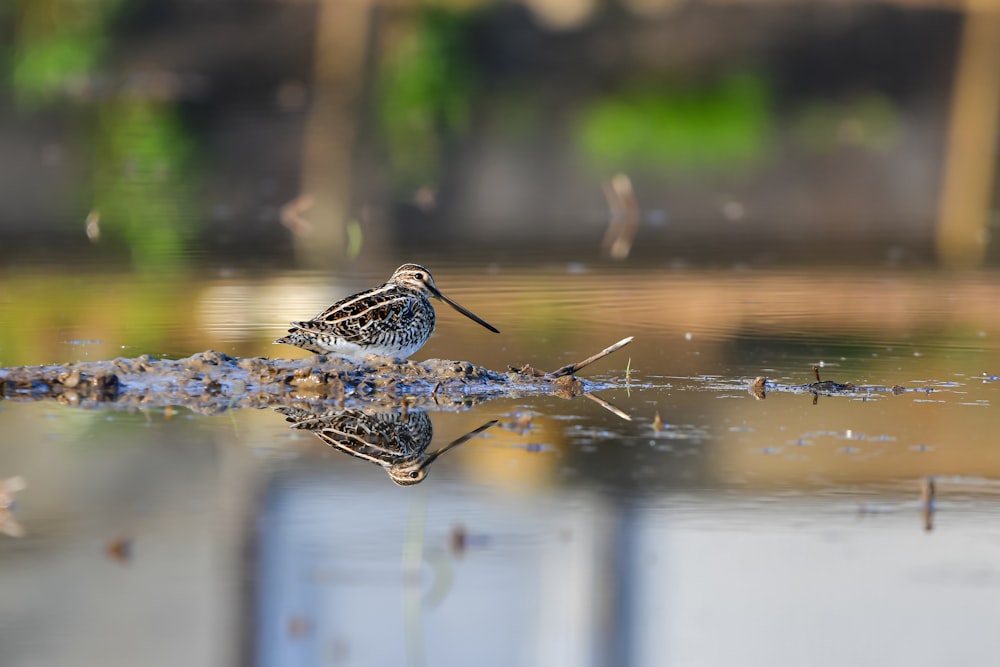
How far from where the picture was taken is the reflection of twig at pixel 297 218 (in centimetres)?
1135

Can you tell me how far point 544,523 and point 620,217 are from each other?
763 centimetres

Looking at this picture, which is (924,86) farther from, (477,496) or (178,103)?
(477,496)

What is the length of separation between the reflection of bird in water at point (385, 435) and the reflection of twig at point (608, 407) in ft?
1.57

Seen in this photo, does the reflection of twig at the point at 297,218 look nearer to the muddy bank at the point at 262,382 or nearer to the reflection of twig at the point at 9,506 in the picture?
the muddy bank at the point at 262,382

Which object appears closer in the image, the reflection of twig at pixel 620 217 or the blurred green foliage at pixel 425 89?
the reflection of twig at pixel 620 217

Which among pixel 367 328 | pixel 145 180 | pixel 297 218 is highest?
pixel 145 180

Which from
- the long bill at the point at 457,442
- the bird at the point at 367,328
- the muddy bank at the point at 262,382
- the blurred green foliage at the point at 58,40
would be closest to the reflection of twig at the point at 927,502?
the long bill at the point at 457,442

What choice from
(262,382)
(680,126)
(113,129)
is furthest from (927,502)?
(680,126)

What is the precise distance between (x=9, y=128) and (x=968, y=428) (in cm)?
1222

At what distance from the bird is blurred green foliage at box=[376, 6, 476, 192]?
25.3 feet

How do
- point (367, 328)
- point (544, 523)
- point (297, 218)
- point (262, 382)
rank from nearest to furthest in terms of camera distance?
point (544, 523), point (262, 382), point (367, 328), point (297, 218)

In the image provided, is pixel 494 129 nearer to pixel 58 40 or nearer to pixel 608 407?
pixel 58 40

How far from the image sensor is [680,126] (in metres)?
17.4

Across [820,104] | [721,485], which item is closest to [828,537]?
[721,485]
